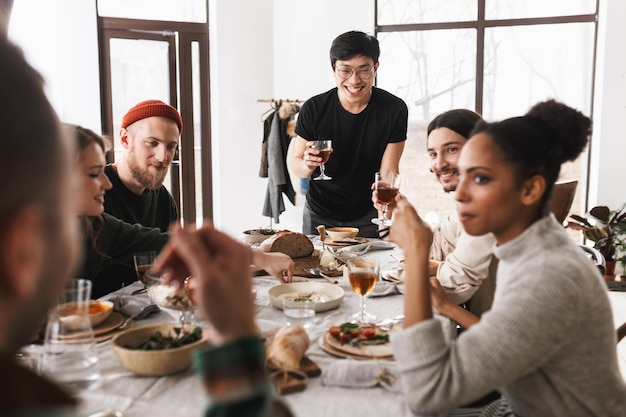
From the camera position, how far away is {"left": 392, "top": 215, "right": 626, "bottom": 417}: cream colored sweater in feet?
3.85

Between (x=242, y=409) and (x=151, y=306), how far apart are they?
1203mm

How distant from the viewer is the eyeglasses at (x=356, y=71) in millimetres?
3393

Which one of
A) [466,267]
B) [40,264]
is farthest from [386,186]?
[40,264]

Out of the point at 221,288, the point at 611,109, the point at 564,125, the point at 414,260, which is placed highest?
the point at 611,109

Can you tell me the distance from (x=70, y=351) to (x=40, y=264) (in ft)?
2.33

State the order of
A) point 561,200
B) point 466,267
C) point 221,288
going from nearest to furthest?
point 221,288
point 466,267
point 561,200

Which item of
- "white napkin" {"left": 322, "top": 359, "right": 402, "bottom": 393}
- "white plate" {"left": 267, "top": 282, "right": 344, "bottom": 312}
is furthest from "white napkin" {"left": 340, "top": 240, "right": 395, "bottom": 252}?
"white napkin" {"left": 322, "top": 359, "right": 402, "bottom": 393}

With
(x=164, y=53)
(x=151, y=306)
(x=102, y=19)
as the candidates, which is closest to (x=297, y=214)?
(x=164, y=53)

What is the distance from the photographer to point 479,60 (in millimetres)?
5613

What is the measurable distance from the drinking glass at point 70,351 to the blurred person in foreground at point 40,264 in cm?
62

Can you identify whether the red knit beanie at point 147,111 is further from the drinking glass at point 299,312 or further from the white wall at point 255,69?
the white wall at point 255,69

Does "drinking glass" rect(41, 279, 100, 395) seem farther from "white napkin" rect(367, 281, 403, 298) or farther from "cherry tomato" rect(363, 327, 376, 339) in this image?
"white napkin" rect(367, 281, 403, 298)

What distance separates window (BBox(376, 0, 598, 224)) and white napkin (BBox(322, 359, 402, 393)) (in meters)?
4.67

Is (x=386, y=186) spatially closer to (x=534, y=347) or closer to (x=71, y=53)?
(x=534, y=347)
